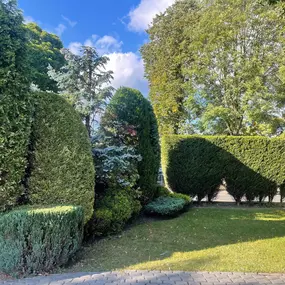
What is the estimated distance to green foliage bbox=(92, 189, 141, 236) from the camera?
17.5ft

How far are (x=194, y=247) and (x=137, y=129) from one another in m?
3.39

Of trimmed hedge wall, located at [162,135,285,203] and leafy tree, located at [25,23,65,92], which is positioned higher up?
leafy tree, located at [25,23,65,92]

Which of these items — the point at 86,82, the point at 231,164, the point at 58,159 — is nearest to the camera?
the point at 58,159

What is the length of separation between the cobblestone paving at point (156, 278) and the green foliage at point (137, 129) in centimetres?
357

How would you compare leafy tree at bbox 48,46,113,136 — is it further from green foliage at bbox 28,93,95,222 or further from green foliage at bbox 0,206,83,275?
green foliage at bbox 0,206,83,275

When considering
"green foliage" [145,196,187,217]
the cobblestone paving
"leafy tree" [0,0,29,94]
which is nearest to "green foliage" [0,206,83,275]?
the cobblestone paving

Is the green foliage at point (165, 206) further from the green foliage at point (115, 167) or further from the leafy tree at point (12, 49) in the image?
the leafy tree at point (12, 49)

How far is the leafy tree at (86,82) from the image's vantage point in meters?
6.52

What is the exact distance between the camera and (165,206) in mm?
7016

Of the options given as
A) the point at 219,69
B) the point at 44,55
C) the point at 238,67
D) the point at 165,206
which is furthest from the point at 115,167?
the point at 44,55

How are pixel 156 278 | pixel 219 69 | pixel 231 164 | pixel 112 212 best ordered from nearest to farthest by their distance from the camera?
pixel 156 278 < pixel 112 212 < pixel 231 164 < pixel 219 69

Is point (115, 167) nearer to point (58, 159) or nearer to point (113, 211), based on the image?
point (113, 211)

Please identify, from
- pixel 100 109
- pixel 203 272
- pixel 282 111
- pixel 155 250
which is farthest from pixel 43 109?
pixel 282 111

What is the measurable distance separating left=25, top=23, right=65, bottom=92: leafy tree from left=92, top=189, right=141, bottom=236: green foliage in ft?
26.4
